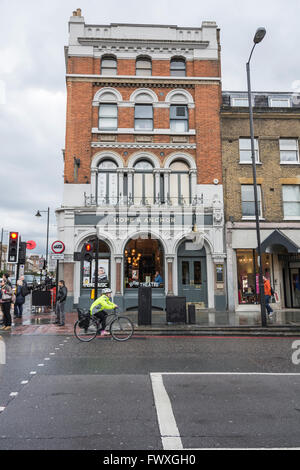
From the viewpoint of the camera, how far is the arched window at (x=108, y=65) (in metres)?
19.3

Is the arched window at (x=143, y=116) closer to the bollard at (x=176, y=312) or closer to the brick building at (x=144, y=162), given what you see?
the brick building at (x=144, y=162)

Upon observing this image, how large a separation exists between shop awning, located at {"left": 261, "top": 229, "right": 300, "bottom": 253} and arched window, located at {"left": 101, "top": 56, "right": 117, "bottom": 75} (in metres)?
12.9

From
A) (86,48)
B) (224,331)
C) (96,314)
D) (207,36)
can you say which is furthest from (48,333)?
(207,36)

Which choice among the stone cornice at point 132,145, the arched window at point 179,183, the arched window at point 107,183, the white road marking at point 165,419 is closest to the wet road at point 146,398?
the white road marking at point 165,419

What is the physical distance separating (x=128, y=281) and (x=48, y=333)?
6848 mm

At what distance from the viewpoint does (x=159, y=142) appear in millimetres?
18562

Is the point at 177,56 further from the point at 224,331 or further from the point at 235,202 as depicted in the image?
the point at 224,331

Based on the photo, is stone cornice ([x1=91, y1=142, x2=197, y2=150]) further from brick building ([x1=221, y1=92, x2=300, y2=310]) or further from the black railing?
brick building ([x1=221, y1=92, x2=300, y2=310])

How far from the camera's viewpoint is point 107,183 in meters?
18.2

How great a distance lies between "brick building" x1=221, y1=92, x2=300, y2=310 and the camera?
58.5ft

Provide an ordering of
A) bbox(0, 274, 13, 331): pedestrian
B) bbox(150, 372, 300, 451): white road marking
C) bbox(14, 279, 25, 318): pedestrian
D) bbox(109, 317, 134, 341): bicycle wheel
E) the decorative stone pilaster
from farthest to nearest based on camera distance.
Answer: the decorative stone pilaster → bbox(14, 279, 25, 318): pedestrian → bbox(0, 274, 13, 331): pedestrian → bbox(109, 317, 134, 341): bicycle wheel → bbox(150, 372, 300, 451): white road marking

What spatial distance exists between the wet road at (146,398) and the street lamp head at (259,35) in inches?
423

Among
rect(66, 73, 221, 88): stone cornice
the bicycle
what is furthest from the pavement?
rect(66, 73, 221, 88): stone cornice

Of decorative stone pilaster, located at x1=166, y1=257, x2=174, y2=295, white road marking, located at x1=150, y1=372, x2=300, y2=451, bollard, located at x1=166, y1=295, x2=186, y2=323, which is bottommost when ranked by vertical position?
white road marking, located at x1=150, y1=372, x2=300, y2=451
